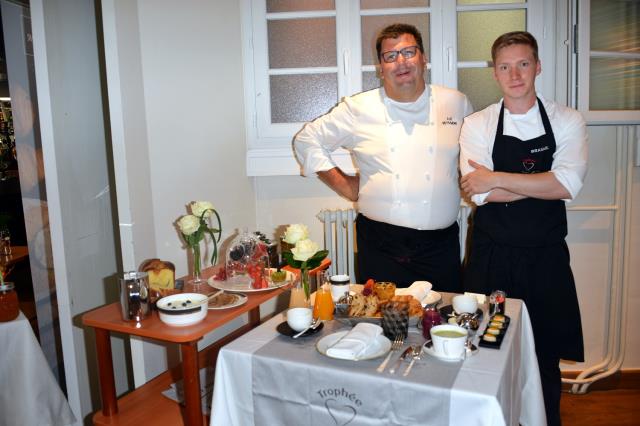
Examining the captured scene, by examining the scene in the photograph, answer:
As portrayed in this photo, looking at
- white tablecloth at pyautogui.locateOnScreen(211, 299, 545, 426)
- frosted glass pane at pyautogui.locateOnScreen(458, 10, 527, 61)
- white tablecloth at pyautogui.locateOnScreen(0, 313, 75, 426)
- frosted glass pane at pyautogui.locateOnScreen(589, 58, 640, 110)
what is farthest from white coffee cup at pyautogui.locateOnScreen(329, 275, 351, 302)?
frosted glass pane at pyautogui.locateOnScreen(589, 58, 640, 110)

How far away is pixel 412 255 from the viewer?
7.63 ft

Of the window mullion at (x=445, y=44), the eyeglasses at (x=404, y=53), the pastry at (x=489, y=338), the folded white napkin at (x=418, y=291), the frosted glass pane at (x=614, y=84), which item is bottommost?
the pastry at (x=489, y=338)

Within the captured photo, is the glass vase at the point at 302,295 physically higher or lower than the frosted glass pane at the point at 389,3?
lower

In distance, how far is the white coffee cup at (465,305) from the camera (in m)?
1.65

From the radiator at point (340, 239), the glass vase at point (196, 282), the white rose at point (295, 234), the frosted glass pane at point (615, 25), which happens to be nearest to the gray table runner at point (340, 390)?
the white rose at point (295, 234)

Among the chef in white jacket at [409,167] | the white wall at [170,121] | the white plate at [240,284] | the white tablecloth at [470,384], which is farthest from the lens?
the chef in white jacket at [409,167]

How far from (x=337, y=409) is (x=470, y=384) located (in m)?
0.33

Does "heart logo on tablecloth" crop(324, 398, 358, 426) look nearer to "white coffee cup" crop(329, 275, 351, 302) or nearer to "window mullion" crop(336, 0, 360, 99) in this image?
"white coffee cup" crop(329, 275, 351, 302)

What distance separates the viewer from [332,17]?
2875 mm

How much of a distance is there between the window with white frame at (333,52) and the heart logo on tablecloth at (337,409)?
1766 millimetres

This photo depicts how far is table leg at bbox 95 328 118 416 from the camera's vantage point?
5.66 feet

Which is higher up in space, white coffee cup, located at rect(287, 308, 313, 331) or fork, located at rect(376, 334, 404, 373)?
white coffee cup, located at rect(287, 308, 313, 331)

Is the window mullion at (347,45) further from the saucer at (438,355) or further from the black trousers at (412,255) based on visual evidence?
the saucer at (438,355)

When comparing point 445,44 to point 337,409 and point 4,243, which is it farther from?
point 4,243
